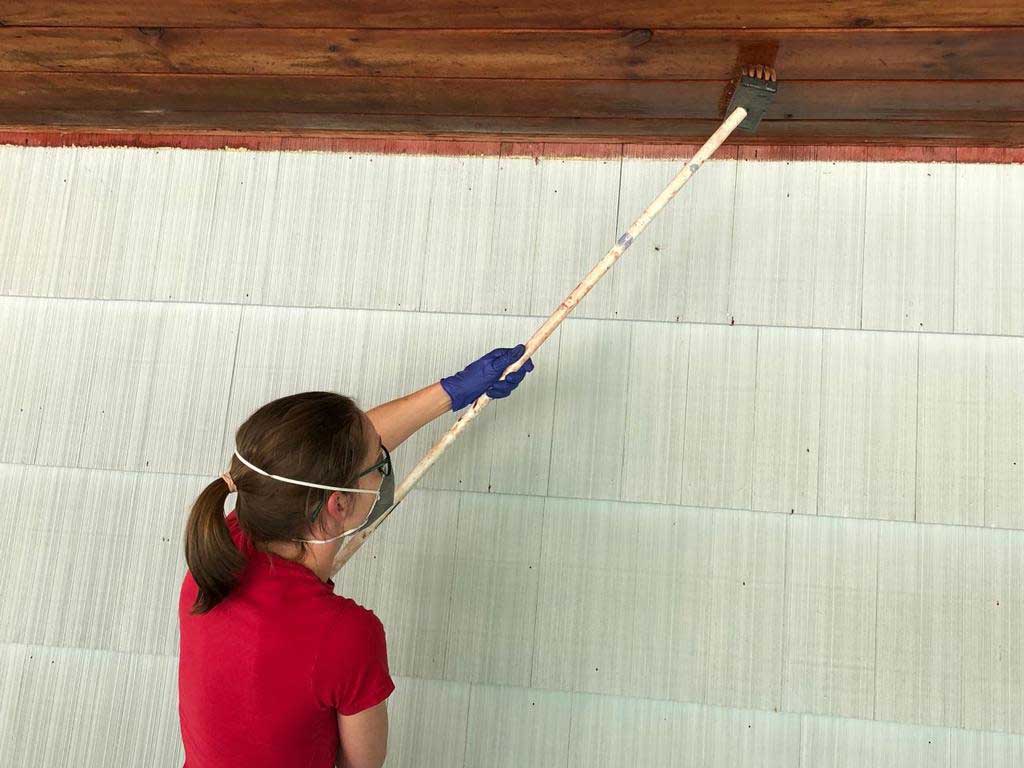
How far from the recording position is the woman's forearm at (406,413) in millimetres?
1335

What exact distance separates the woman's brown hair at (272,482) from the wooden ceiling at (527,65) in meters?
0.65

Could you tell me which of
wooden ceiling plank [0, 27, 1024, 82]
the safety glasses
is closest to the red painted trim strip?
wooden ceiling plank [0, 27, 1024, 82]

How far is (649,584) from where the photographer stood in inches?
59.6

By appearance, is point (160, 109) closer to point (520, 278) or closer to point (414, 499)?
point (520, 278)

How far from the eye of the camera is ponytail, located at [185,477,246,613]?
3.13ft

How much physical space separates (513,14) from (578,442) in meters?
0.76

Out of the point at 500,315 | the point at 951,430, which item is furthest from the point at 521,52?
the point at 951,430

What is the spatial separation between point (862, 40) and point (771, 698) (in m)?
1.10

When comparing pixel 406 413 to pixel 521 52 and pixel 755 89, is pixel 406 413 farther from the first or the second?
pixel 755 89

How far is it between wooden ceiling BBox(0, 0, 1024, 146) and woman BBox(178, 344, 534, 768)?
26.0 inches

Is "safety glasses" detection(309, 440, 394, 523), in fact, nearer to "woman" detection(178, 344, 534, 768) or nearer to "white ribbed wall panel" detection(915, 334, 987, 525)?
"woman" detection(178, 344, 534, 768)

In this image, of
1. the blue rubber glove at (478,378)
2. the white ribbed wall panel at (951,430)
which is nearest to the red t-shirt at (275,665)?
the blue rubber glove at (478,378)

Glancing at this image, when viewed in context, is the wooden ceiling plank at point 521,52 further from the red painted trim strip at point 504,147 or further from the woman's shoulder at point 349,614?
the woman's shoulder at point 349,614

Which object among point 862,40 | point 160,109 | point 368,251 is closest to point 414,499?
point 368,251
